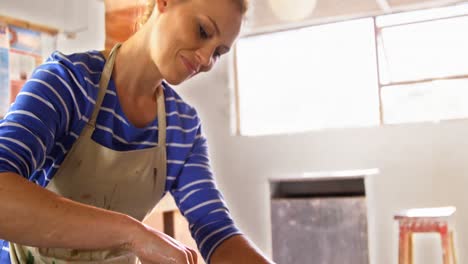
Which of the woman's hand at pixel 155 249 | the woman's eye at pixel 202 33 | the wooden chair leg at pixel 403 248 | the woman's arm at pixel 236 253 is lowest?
the wooden chair leg at pixel 403 248

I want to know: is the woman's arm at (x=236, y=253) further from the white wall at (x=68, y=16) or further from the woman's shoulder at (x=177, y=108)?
the white wall at (x=68, y=16)

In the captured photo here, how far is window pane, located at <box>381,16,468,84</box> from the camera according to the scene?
9.80ft

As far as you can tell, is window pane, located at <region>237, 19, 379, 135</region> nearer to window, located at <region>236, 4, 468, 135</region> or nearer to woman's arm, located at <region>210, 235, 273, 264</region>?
window, located at <region>236, 4, 468, 135</region>

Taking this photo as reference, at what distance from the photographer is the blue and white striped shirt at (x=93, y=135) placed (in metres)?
0.68

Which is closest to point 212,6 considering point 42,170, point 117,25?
point 42,170

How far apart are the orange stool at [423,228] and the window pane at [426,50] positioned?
3.76 ft

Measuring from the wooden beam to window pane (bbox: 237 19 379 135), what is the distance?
1737 mm

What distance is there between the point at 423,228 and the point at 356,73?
53.0 inches

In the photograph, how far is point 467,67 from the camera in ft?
9.71

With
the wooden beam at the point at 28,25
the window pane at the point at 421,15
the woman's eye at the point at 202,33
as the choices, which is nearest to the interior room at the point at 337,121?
the window pane at the point at 421,15

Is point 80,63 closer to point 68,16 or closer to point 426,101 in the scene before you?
point 68,16

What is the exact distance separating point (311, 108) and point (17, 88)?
2.03 metres

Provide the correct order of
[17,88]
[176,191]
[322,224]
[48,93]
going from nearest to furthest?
[48,93]
[176,191]
[17,88]
[322,224]

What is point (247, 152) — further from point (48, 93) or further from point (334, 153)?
point (48, 93)
